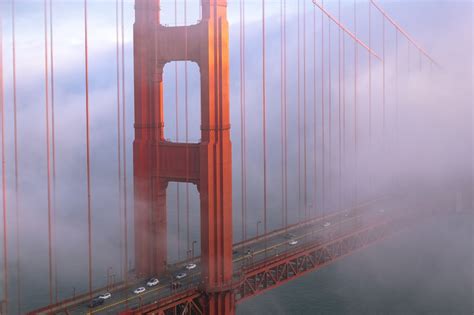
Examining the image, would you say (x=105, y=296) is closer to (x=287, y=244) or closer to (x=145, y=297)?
(x=145, y=297)

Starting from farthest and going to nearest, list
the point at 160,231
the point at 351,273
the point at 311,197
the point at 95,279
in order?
the point at 311,197 < the point at 351,273 < the point at 95,279 < the point at 160,231

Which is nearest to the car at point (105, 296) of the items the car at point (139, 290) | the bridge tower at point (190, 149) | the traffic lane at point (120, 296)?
the traffic lane at point (120, 296)

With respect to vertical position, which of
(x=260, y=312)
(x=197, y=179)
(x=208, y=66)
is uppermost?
(x=208, y=66)

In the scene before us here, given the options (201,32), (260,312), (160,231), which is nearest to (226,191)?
(160,231)

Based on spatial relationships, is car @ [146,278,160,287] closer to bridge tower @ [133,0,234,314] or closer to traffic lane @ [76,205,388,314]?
traffic lane @ [76,205,388,314]

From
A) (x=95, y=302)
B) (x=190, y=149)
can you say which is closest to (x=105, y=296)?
(x=95, y=302)

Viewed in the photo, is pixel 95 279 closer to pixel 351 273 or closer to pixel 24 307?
pixel 24 307

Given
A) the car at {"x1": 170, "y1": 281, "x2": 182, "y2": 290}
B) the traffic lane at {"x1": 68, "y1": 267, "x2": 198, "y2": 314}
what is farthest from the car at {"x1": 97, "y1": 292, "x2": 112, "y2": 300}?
the car at {"x1": 170, "y1": 281, "x2": 182, "y2": 290}
